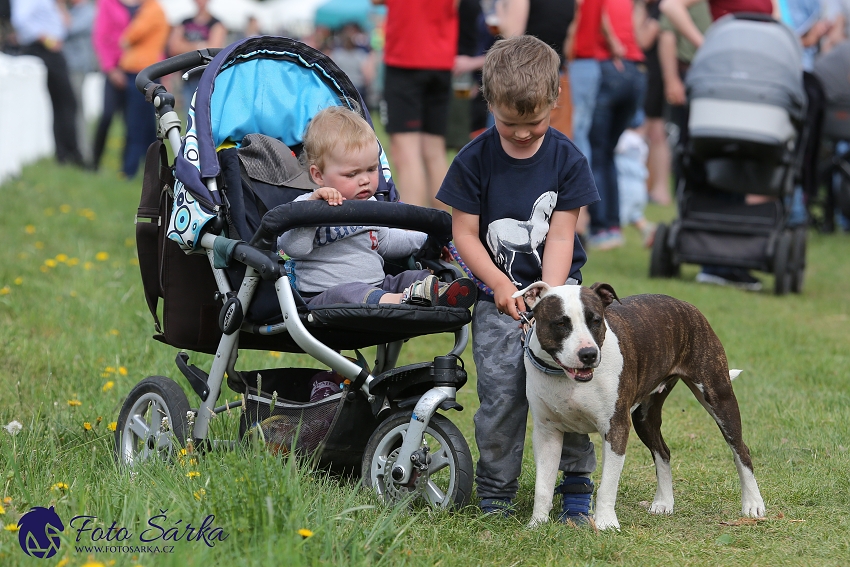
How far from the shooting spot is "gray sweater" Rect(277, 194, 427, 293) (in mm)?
3945

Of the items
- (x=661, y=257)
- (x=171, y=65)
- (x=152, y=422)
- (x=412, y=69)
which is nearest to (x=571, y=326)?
(x=152, y=422)

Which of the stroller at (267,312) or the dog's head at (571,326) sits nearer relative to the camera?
the dog's head at (571,326)

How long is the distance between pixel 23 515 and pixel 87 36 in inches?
577

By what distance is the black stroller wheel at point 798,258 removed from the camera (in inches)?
328

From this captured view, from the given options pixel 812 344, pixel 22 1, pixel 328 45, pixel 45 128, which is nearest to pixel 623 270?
pixel 812 344

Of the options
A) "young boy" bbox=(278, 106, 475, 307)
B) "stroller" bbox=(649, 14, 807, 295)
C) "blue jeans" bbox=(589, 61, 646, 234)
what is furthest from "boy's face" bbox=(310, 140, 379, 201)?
"blue jeans" bbox=(589, 61, 646, 234)

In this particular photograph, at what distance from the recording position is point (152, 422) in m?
4.29

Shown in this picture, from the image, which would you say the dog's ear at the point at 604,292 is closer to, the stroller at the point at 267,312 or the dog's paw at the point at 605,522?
the stroller at the point at 267,312

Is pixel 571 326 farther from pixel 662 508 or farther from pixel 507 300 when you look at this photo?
pixel 662 508

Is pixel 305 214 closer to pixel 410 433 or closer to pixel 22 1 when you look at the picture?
pixel 410 433

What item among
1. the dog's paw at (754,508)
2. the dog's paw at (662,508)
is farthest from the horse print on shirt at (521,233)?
the dog's paw at (754,508)

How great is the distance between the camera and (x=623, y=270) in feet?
29.7

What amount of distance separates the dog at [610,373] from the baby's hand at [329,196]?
0.76 meters

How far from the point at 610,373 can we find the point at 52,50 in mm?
11643
